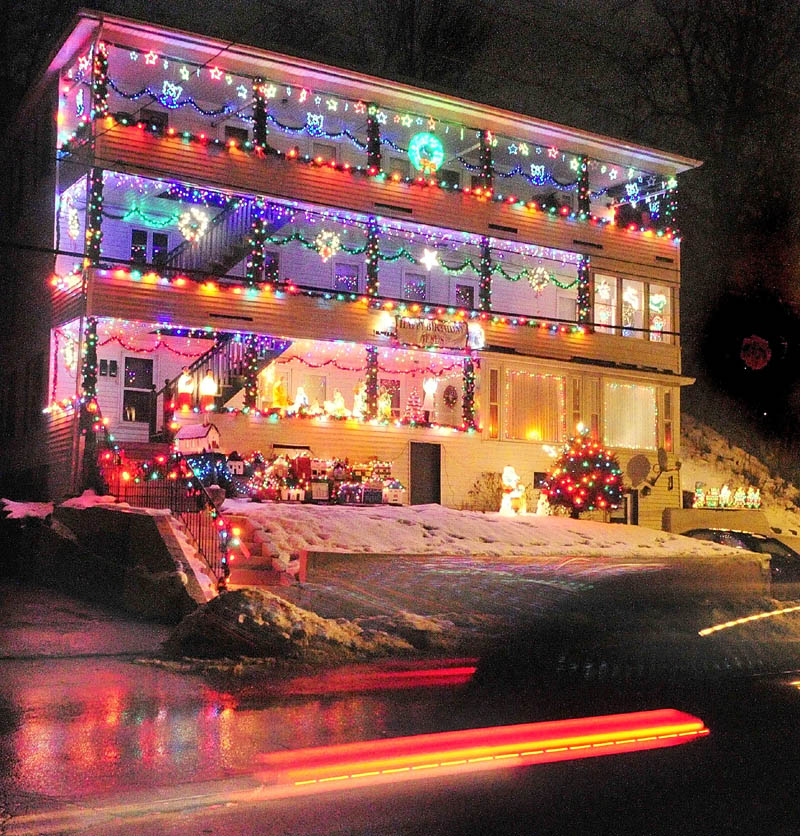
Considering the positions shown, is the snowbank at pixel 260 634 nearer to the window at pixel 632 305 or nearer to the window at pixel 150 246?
the window at pixel 150 246

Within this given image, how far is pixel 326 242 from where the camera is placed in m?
26.6

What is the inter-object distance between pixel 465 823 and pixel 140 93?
19071 millimetres

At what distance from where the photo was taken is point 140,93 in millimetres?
21750

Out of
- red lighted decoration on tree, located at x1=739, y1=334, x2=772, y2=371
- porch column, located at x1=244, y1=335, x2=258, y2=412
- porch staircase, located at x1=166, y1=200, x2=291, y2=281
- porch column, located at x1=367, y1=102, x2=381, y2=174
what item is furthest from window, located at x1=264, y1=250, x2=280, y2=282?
red lighted decoration on tree, located at x1=739, y1=334, x2=772, y2=371

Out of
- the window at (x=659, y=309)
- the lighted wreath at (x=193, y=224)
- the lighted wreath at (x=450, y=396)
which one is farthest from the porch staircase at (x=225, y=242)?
the window at (x=659, y=309)

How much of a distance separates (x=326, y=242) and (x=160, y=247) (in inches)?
161

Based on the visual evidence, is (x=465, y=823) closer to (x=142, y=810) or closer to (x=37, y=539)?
(x=142, y=810)

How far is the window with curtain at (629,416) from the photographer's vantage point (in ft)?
95.8

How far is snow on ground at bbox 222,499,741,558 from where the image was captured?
1756cm

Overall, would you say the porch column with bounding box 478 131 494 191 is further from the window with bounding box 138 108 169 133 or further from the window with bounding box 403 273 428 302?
the window with bounding box 138 108 169 133

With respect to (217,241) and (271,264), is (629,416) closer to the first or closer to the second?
(271,264)

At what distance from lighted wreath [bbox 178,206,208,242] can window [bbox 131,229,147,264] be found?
889 mm

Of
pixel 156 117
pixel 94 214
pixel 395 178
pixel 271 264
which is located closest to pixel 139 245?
pixel 156 117

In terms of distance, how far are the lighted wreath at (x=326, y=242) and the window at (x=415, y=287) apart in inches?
117
